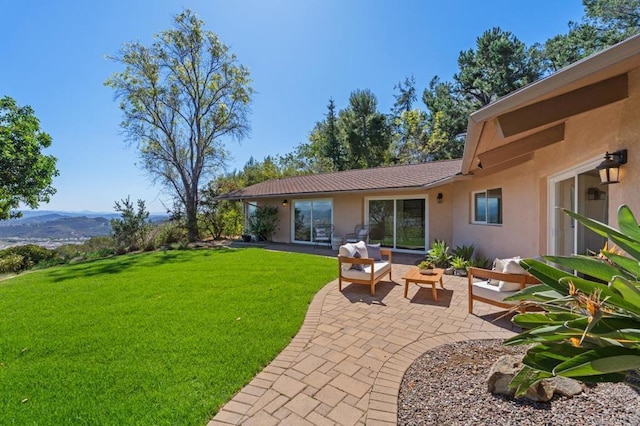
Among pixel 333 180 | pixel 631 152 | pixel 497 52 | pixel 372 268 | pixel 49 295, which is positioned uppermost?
pixel 497 52

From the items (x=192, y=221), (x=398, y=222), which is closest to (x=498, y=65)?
(x=398, y=222)

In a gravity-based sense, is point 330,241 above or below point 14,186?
below

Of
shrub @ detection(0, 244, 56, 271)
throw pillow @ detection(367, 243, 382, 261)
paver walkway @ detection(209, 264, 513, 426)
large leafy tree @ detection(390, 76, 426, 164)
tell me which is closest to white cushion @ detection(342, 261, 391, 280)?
paver walkway @ detection(209, 264, 513, 426)

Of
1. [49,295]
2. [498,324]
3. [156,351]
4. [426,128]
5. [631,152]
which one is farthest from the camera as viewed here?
[426,128]

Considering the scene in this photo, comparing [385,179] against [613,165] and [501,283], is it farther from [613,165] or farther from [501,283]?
[613,165]

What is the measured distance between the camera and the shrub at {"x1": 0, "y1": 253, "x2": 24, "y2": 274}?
12379mm

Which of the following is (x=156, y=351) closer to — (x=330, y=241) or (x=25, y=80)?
(x=330, y=241)

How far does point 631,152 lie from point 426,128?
85.5ft

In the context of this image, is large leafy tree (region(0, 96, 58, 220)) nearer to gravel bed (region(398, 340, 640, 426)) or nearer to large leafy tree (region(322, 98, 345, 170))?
gravel bed (region(398, 340, 640, 426))

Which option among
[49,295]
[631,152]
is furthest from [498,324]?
[49,295]

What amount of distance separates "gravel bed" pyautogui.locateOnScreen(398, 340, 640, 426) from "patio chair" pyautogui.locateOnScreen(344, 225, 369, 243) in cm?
908

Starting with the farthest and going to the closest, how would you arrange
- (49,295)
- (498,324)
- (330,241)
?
1. (330,241)
2. (49,295)
3. (498,324)

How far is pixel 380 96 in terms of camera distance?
28188mm

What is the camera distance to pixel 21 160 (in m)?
14.7
